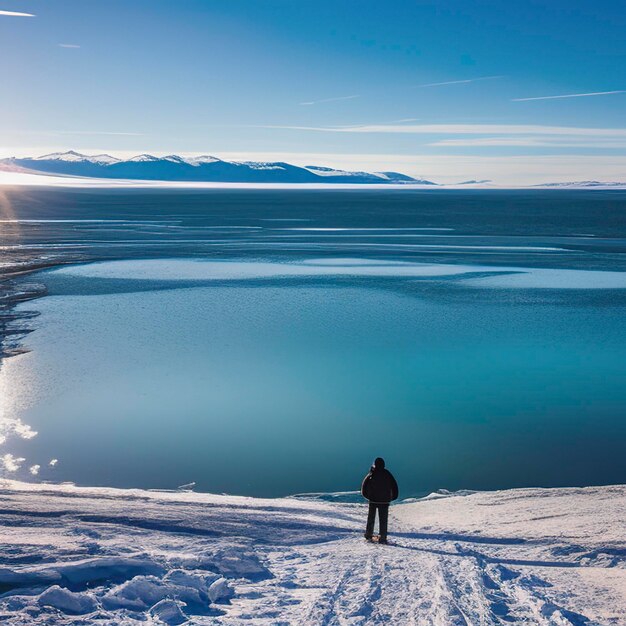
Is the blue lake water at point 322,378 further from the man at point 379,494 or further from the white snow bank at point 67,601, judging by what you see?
the white snow bank at point 67,601

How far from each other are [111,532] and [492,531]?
15.7 feet

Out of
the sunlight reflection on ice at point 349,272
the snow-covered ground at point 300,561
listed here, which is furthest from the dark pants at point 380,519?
the sunlight reflection on ice at point 349,272

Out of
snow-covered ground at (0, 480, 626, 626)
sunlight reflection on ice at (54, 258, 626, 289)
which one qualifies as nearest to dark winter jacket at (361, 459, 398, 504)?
snow-covered ground at (0, 480, 626, 626)

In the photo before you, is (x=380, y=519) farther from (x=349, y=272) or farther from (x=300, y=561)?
(x=349, y=272)

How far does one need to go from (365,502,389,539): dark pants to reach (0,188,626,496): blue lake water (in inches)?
122

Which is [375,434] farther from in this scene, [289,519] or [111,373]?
[111,373]

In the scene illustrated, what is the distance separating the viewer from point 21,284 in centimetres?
3222

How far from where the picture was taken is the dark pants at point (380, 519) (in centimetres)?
901

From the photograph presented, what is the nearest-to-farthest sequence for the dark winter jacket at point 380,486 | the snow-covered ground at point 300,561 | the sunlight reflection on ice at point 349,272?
the snow-covered ground at point 300,561 → the dark winter jacket at point 380,486 → the sunlight reflection on ice at point 349,272

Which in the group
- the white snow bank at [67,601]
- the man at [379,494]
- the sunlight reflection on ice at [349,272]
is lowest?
the white snow bank at [67,601]

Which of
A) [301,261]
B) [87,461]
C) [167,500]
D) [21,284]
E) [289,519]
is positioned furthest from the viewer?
[301,261]

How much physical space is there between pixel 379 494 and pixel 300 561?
57.5 inches

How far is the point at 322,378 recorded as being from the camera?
19.2 m

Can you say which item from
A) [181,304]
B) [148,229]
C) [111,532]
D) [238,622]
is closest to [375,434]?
[111,532]
